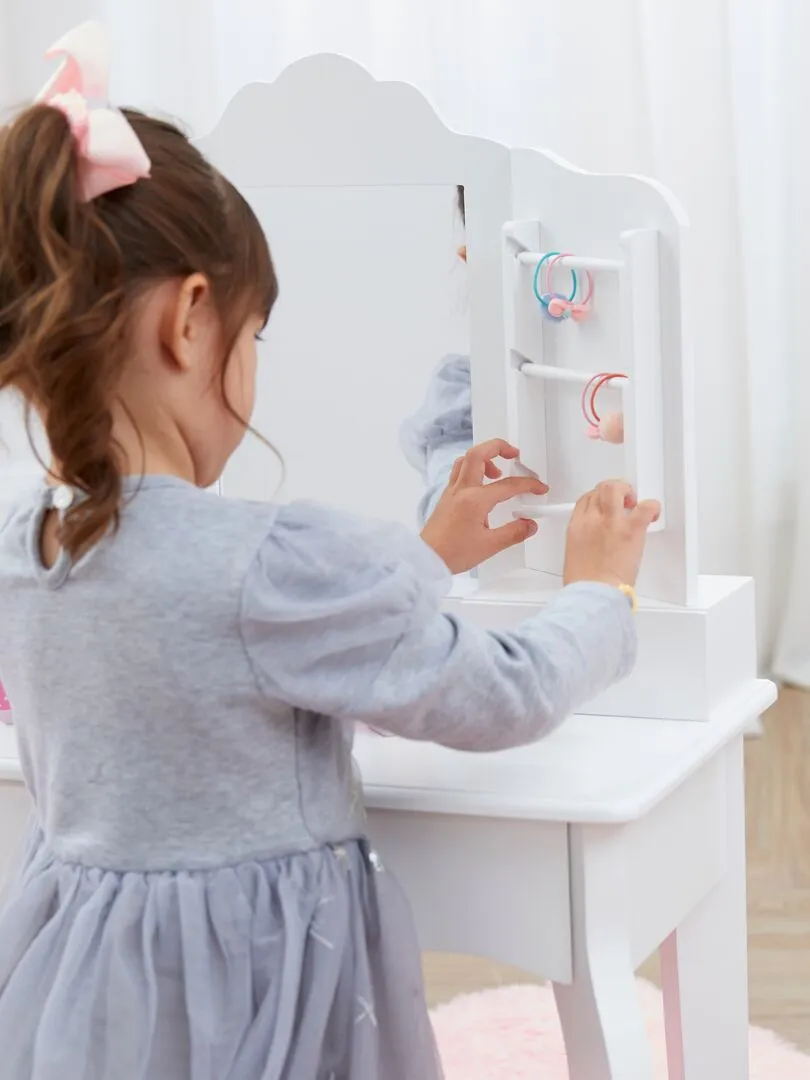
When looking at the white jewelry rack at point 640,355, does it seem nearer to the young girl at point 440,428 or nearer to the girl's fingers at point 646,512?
the girl's fingers at point 646,512

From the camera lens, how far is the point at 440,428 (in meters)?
1.26

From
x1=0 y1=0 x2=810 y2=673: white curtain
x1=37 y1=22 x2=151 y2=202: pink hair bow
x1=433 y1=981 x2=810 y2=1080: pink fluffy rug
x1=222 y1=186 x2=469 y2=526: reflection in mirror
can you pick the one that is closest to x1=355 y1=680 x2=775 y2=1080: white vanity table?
x1=222 y1=186 x2=469 y2=526: reflection in mirror

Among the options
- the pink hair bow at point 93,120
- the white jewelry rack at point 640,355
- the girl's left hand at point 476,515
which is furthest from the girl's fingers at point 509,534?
the pink hair bow at point 93,120

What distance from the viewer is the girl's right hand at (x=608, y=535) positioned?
997 millimetres

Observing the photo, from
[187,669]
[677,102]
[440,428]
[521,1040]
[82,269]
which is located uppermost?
[677,102]

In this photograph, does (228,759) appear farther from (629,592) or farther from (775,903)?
(775,903)

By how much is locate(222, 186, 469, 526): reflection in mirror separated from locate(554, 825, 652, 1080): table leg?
404 mm

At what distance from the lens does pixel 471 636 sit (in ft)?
2.82

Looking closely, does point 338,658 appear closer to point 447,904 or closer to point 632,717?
point 447,904

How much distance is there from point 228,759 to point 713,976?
51 cm

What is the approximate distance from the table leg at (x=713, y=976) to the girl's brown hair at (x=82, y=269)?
1.93 feet

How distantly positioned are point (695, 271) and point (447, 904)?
5.83 ft

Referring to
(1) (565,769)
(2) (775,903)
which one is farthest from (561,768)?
(2) (775,903)

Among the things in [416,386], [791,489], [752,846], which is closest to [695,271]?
[791,489]
